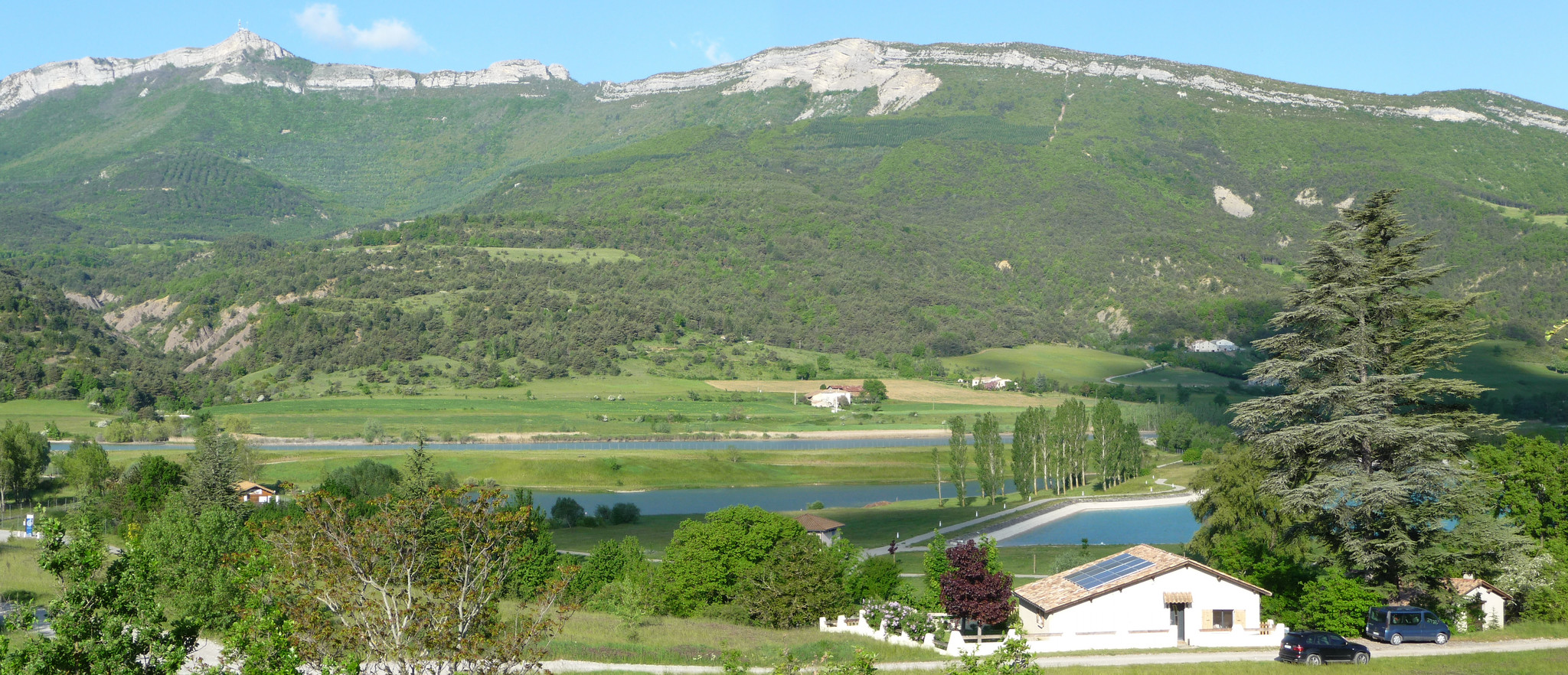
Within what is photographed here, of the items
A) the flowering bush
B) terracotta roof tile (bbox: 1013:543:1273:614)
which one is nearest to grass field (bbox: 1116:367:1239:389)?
terracotta roof tile (bbox: 1013:543:1273:614)

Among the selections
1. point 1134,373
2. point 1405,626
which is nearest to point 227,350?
point 1134,373

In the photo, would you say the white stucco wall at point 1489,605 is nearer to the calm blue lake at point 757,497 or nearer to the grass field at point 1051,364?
the calm blue lake at point 757,497

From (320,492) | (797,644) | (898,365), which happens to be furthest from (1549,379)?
(320,492)

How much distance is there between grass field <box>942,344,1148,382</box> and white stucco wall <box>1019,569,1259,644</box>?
138 m

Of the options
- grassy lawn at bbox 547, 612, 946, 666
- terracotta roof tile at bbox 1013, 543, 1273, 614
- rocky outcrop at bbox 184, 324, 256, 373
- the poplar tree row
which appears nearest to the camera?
grassy lawn at bbox 547, 612, 946, 666

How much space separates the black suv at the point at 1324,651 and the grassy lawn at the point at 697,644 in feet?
27.9

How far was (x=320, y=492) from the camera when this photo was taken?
16.4 m

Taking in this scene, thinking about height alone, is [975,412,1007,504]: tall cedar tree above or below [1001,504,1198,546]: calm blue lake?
above

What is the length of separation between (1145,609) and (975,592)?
479 cm

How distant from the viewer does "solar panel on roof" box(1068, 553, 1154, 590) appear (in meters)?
32.7

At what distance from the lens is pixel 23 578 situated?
37.8 metres

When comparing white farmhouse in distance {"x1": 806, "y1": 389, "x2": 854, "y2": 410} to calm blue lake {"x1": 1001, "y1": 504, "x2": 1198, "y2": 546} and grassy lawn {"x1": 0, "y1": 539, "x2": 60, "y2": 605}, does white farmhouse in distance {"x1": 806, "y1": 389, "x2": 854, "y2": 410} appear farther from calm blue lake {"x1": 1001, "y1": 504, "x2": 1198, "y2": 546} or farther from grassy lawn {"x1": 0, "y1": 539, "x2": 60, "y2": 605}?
grassy lawn {"x1": 0, "y1": 539, "x2": 60, "y2": 605}

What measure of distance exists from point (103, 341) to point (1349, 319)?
191 metres

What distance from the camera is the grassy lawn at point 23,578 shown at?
109ft
